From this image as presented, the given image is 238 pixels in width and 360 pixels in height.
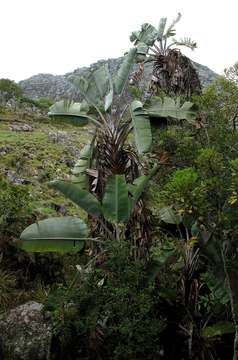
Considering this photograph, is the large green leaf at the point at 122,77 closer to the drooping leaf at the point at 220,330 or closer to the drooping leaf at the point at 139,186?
the drooping leaf at the point at 139,186

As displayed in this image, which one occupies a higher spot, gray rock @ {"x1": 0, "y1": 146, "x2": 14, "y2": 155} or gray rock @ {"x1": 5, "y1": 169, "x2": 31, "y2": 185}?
gray rock @ {"x1": 0, "y1": 146, "x2": 14, "y2": 155}

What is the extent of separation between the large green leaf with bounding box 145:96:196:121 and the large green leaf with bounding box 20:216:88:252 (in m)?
3.00

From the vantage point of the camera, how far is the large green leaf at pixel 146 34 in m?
13.5

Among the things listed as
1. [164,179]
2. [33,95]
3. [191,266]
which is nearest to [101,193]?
[164,179]

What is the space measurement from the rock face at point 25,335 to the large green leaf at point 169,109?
494 cm

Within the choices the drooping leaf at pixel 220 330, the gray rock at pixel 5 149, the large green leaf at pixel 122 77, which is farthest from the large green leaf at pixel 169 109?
the gray rock at pixel 5 149

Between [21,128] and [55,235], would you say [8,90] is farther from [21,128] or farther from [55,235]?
[55,235]

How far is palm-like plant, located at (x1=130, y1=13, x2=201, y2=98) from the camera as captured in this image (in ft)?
40.4

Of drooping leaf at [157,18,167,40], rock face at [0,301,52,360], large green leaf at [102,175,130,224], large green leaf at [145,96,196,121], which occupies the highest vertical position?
drooping leaf at [157,18,167,40]

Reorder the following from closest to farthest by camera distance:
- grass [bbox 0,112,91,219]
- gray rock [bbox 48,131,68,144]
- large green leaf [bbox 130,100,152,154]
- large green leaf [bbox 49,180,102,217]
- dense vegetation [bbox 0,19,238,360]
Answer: dense vegetation [bbox 0,19,238,360]
large green leaf [bbox 49,180,102,217]
large green leaf [bbox 130,100,152,154]
grass [bbox 0,112,91,219]
gray rock [bbox 48,131,68,144]

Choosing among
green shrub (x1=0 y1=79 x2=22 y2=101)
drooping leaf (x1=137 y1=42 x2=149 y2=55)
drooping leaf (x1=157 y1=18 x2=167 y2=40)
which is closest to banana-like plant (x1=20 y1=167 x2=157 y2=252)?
drooping leaf (x1=137 y1=42 x2=149 y2=55)

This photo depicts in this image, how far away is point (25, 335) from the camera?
967cm

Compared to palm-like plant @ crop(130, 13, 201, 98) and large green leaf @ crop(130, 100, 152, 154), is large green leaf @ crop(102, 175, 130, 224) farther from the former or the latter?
palm-like plant @ crop(130, 13, 201, 98)

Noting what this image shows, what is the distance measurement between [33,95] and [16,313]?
356 feet
